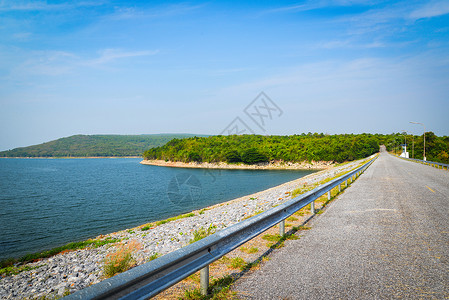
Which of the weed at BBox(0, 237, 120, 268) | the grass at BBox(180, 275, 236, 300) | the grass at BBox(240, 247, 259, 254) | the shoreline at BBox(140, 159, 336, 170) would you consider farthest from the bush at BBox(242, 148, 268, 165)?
the grass at BBox(180, 275, 236, 300)

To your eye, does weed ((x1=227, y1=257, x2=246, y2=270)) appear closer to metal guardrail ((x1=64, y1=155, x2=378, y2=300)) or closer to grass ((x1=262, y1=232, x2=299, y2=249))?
metal guardrail ((x1=64, y1=155, x2=378, y2=300))

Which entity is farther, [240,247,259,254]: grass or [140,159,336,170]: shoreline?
[140,159,336,170]: shoreline

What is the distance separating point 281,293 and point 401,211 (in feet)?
22.0

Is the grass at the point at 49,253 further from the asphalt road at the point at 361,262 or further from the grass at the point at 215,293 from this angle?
the grass at the point at 215,293

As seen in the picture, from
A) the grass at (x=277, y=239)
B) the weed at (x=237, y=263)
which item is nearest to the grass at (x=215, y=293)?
the weed at (x=237, y=263)

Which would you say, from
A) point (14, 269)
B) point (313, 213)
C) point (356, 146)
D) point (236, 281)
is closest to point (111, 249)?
point (14, 269)

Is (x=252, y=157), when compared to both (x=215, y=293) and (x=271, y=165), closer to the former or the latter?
(x=271, y=165)

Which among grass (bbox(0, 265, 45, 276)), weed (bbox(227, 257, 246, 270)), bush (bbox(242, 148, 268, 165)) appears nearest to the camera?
weed (bbox(227, 257, 246, 270))

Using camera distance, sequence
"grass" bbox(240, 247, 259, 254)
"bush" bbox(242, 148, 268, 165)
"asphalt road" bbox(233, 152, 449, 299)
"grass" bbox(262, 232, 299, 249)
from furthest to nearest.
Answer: "bush" bbox(242, 148, 268, 165)
"grass" bbox(262, 232, 299, 249)
"grass" bbox(240, 247, 259, 254)
"asphalt road" bbox(233, 152, 449, 299)

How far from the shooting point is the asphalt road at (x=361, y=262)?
331cm

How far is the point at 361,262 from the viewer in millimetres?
4254

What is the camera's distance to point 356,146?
111000 millimetres

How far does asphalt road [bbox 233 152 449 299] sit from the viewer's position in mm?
3309

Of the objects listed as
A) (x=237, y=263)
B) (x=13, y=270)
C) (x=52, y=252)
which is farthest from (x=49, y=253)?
(x=237, y=263)
